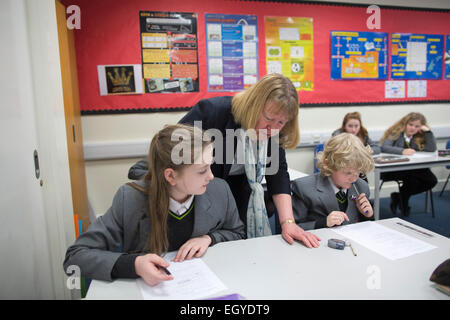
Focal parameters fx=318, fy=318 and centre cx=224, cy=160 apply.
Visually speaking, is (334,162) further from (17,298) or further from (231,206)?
(17,298)

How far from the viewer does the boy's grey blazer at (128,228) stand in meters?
0.98

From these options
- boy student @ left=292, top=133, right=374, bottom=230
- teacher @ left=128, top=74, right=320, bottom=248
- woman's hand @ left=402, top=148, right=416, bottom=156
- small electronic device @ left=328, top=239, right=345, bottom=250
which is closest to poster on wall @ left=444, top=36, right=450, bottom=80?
woman's hand @ left=402, top=148, right=416, bottom=156

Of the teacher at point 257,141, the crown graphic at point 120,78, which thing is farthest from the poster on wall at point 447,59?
the crown graphic at point 120,78

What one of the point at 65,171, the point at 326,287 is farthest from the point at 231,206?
the point at 65,171

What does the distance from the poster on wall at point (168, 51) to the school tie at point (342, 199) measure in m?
2.12

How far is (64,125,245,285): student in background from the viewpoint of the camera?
1.11 meters

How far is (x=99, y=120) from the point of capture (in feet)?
10.3

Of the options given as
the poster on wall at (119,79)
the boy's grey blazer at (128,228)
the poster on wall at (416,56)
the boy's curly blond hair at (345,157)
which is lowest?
the boy's grey blazer at (128,228)

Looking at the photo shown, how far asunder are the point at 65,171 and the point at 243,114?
3.99 ft

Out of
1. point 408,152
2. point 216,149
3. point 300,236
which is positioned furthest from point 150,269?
point 408,152

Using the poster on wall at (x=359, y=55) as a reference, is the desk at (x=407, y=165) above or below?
below

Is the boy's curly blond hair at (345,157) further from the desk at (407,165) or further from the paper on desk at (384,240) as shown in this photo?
the desk at (407,165)

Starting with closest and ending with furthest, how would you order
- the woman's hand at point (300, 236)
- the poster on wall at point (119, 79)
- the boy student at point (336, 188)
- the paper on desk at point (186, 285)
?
the paper on desk at point (186, 285)
the woman's hand at point (300, 236)
the boy student at point (336, 188)
the poster on wall at point (119, 79)

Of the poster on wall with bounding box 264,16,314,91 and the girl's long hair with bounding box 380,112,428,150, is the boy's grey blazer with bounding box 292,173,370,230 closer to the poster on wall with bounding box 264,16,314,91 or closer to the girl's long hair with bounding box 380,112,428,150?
the poster on wall with bounding box 264,16,314,91
